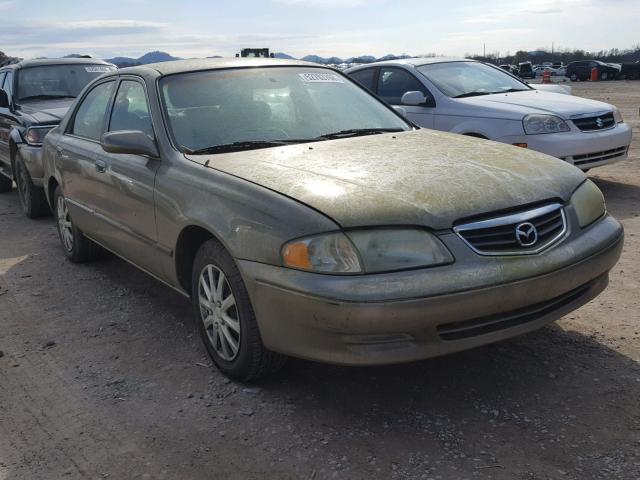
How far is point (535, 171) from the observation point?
133 inches

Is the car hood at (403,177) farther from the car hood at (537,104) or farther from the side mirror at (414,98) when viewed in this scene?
the car hood at (537,104)

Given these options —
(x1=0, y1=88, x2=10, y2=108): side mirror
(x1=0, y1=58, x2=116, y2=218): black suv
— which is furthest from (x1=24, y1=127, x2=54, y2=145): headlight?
(x1=0, y1=88, x2=10, y2=108): side mirror

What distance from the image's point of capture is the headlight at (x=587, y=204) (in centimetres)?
329

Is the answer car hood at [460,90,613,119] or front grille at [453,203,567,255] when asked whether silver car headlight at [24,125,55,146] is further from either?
front grille at [453,203,567,255]

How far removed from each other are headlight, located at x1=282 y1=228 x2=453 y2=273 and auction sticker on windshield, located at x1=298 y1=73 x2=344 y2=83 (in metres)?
2.00

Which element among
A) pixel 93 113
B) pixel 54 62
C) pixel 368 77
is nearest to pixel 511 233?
pixel 93 113

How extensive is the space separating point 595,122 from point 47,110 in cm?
638

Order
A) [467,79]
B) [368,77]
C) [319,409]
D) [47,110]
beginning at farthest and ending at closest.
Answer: [368,77] < [47,110] < [467,79] < [319,409]

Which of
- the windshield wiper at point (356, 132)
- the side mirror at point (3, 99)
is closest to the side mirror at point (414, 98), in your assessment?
the windshield wiper at point (356, 132)

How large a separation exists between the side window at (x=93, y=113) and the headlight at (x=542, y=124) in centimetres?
416

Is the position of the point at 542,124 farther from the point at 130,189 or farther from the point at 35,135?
the point at 35,135

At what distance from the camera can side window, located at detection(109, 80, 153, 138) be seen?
13.8 ft

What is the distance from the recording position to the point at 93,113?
16.8 ft

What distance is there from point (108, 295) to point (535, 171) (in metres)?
3.17
